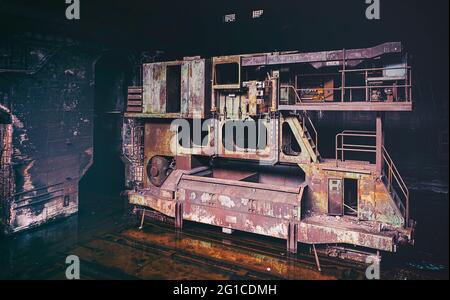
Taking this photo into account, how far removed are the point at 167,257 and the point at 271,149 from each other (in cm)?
407

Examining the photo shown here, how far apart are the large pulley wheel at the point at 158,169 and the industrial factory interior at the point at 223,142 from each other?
51mm

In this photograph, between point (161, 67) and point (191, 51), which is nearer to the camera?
point (161, 67)

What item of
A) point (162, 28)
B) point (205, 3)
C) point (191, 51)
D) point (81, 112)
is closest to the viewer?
point (205, 3)

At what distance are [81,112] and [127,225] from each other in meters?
4.11

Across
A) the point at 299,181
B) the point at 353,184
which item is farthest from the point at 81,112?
the point at 353,184

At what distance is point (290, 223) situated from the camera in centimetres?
771

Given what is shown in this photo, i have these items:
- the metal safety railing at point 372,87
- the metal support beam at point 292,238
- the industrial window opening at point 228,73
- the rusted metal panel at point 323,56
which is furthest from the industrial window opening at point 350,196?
the industrial window opening at point 228,73

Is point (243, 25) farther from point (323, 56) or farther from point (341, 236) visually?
point (341, 236)

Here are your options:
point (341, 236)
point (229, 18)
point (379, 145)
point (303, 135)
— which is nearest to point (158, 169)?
point (303, 135)

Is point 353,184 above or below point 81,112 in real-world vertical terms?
below

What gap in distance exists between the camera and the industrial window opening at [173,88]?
35.2 feet

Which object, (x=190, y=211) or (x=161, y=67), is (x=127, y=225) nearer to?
(x=190, y=211)

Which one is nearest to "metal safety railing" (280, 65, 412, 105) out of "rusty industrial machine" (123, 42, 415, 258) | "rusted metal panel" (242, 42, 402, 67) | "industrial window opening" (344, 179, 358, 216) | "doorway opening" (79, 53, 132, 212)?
"rusty industrial machine" (123, 42, 415, 258)
